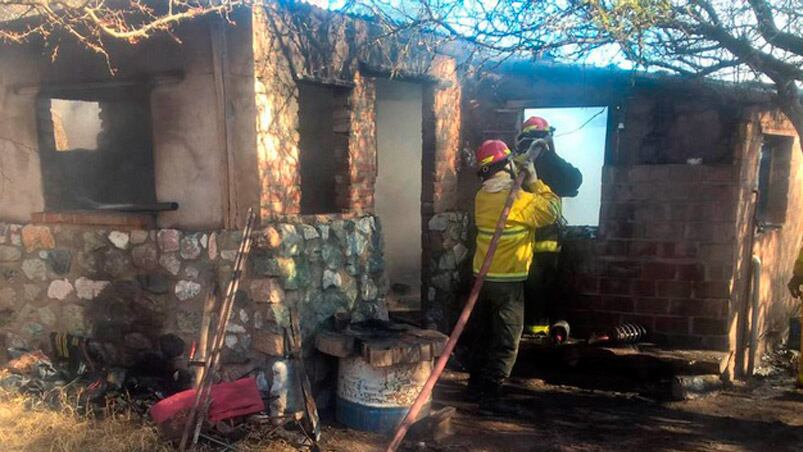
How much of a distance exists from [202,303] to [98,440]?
4.11 feet

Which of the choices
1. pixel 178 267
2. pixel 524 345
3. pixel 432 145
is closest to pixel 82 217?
pixel 178 267

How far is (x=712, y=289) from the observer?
639 cm

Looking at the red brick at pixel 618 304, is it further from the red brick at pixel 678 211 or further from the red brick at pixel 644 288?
the red brick at pixel 678 211

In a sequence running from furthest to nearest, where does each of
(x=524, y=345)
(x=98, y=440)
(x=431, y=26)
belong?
(x=524, y=345) < (x=431, y=26) < (x=98, y=440)

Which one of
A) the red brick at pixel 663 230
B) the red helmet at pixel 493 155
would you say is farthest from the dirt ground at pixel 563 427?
the red helmet at pixel 493 155

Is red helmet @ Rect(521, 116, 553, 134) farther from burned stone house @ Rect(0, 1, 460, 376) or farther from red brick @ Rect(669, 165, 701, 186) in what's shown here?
red brick @ Rect(669, 165, 701, 186)

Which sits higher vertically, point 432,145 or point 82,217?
point 432,145

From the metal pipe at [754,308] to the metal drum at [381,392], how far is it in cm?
403

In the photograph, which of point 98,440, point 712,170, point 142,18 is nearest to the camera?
point 98,440

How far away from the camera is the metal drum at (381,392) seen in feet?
16.7

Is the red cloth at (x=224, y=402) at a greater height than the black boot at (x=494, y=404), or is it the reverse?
the red cloth at (x=224, y=402)

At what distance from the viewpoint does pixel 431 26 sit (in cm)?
573

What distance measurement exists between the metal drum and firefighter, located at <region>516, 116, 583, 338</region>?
2057mm

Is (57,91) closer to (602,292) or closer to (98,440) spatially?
(98,440)
